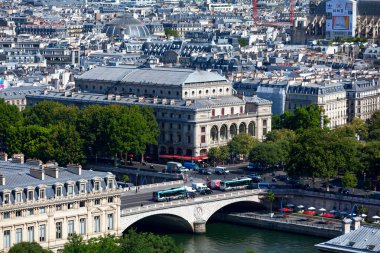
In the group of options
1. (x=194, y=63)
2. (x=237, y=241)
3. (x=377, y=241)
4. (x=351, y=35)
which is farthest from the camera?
(x=351, y=35)

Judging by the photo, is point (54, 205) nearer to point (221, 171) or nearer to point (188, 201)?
point (188, 201)

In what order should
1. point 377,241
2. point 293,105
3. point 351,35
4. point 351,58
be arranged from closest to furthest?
point 377,241
point 293,105
point 351,58
point 351,35

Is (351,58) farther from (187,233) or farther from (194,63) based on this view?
(187,233)

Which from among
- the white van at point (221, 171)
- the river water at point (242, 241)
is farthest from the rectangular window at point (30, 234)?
the white van at point (221, 171)

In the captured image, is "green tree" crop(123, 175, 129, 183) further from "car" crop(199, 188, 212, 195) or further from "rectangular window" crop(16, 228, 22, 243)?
"rectangular window" crop(16, 228, 22, 243)

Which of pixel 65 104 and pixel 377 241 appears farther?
pixel 65 104

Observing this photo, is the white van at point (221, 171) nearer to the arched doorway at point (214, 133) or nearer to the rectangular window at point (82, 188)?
the arched doorway at point (214, 133)

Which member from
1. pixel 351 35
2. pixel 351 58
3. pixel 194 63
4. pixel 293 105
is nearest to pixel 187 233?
pixel 293 105
